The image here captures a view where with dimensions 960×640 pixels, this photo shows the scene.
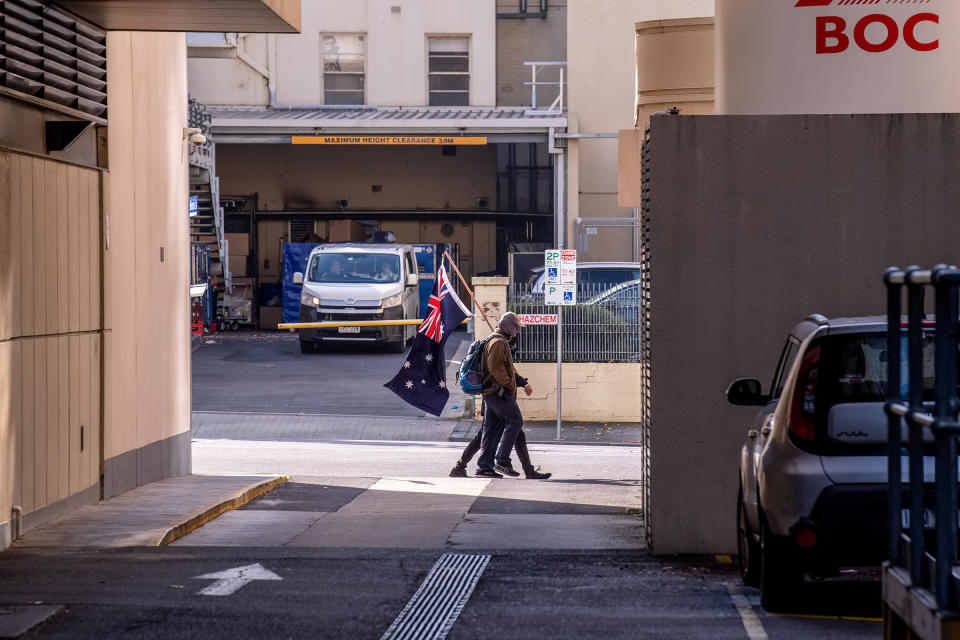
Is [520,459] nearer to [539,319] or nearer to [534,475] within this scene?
[534,475]

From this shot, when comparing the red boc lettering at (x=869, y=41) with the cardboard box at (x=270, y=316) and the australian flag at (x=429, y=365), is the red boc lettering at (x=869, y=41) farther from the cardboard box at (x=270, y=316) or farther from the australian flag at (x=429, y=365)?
the cardboard box at (x=270, y=316)

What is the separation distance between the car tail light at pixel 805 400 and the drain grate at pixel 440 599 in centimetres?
192

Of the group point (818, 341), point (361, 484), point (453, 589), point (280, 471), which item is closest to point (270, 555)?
point (453, 589)

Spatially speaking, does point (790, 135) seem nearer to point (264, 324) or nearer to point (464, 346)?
point (464, 346)

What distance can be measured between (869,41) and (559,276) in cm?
1069

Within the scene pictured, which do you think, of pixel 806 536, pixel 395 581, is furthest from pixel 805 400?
pixel 395 581

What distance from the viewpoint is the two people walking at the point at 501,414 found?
600 inches

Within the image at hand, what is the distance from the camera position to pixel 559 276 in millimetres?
20484

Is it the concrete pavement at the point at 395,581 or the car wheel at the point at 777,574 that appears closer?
the concrete pavement at the point at 395,581

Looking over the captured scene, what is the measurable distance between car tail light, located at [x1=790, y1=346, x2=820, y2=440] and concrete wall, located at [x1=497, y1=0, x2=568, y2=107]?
34805 millimetres

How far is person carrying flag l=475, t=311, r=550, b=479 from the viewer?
15.2 metres

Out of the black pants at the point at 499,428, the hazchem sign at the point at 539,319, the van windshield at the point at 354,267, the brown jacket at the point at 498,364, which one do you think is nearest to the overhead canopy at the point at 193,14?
the brown jacket at the point at 498,364

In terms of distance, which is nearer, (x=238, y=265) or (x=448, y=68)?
(x=448, y=68)

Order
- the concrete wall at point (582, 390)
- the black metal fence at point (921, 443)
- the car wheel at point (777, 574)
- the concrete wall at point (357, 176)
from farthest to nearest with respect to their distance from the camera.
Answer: the concrete wall at point (357, 176), the concrete wall at point (582, 390), the car wheel at point (777, 574), the black metal fence at point (921, 443)
